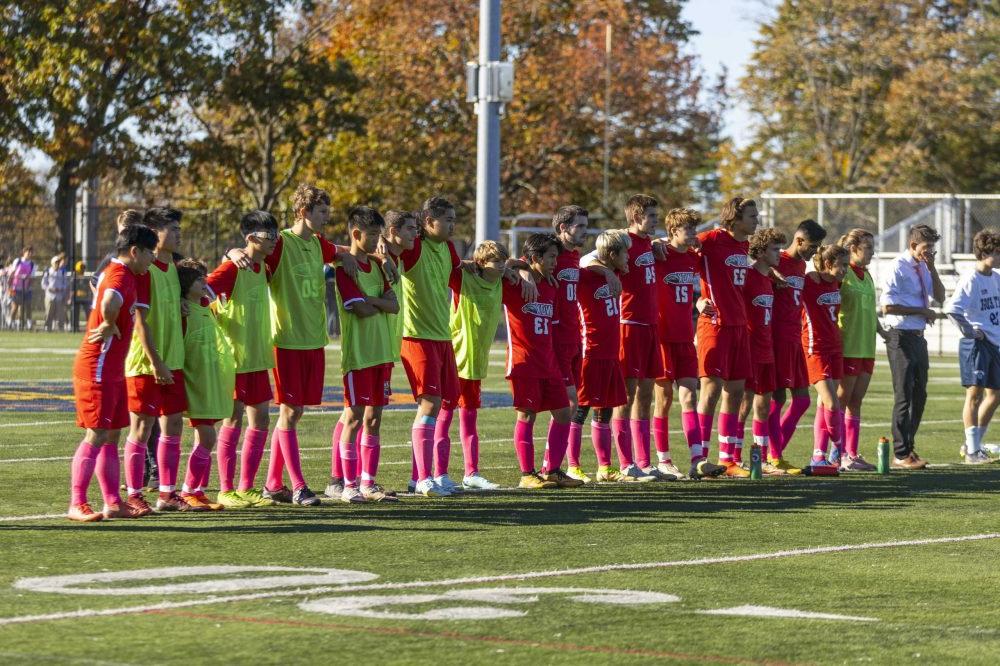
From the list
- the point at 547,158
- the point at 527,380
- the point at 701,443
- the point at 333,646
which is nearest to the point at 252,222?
the point at 527,380

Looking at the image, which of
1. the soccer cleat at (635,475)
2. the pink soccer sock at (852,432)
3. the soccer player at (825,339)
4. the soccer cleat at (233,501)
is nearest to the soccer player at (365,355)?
the soccer cleat at (233,501)

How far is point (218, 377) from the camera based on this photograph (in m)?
10.9

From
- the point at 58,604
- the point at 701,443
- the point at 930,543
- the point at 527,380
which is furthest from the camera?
the point at 701,443

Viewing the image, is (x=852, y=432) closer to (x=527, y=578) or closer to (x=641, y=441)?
(x=641, y=441)

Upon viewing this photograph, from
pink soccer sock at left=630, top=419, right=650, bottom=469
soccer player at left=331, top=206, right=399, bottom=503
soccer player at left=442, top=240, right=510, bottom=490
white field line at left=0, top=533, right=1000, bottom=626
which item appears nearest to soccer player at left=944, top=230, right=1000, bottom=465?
pink soccer sock at left=630, top=419, right=650, bottom=469

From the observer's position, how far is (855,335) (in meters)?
14.4

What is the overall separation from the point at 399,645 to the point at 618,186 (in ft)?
150

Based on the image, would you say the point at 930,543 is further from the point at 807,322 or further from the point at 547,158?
the point at 547,158

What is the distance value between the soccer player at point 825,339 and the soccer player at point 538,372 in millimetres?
2324

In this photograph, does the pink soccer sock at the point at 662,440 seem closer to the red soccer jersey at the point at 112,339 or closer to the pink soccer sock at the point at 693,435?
the pink soccer sock at the point at 693,435

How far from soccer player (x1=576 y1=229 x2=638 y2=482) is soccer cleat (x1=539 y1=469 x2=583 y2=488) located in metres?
0.48

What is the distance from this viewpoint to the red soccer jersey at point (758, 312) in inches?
540

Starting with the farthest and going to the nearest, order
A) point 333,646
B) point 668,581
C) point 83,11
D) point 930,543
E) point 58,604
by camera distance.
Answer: point 83,11, point 930,543, point 668,581, point 58,604, point 333,646

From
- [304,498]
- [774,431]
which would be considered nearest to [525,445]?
[304,498]
